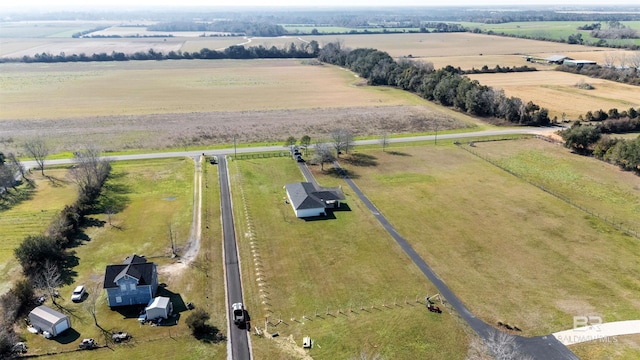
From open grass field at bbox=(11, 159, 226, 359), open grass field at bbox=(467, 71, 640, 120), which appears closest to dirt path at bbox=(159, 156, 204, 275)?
open grass field at bbox=(11, 159, 226, 359)

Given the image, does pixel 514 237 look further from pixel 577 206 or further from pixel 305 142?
pixel 305 142

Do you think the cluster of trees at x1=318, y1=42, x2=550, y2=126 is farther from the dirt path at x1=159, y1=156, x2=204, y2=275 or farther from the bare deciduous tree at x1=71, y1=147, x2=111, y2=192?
the bare deciduous tree at x1=71, y1=147, x2=111, y2=192

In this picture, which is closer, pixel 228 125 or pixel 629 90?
pixel 228 125

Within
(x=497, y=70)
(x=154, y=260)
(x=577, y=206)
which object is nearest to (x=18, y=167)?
(x=154, y=260)

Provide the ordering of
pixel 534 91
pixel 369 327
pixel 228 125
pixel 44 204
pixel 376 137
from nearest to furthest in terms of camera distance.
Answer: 1. pixel 369 327
2. pixel 44 204
3. pixel 376 137
4. pixel 228 125
5. pixel 534 91

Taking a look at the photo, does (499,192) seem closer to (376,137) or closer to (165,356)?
(376,137)

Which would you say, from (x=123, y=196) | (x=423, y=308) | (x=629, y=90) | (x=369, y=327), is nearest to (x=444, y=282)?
(x=423, y=308)

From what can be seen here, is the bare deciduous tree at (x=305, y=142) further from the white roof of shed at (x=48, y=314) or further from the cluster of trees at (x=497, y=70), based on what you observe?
the cluster of trees at (x=497, y=70)
